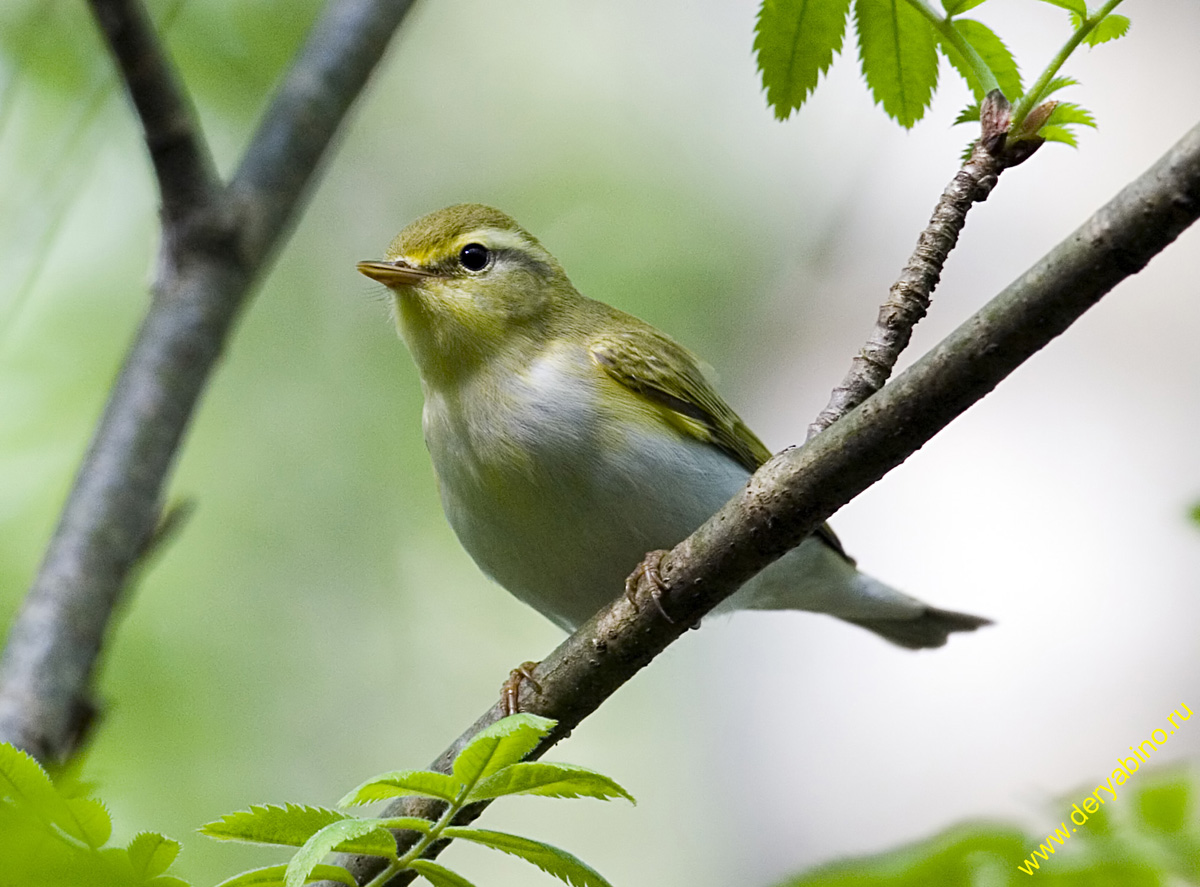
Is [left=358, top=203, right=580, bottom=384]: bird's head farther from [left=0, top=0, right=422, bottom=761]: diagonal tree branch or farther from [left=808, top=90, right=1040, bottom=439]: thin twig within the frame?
[left=808, top=90, right=1040, bottom=439]: thin twig

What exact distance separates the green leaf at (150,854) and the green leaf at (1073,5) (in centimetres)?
202

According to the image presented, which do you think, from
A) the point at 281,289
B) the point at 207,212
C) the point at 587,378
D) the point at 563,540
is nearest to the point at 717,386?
the point at 587,378

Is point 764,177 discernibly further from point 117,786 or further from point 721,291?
point 117,786

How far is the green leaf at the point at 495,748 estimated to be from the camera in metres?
1.48

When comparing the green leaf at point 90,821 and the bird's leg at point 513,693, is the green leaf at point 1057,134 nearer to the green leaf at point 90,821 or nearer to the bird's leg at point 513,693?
the bird's leg at point 513,693

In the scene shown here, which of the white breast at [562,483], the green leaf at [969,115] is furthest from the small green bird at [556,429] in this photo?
the green leaf at [969,115]

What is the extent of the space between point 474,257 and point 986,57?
2.52 metres

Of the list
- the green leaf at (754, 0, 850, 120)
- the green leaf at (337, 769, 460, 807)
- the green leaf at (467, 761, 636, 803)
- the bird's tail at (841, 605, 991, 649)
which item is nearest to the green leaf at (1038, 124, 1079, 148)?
the green leaf at (754, 0, 850, 120)

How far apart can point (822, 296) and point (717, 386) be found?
147 inches

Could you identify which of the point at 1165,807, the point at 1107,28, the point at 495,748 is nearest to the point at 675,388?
the point at 1107,28

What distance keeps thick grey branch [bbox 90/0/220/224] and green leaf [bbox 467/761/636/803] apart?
3.23m

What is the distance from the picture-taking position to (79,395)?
7477mm

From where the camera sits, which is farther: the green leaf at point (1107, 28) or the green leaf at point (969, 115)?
the green leaf at point (969, 115)

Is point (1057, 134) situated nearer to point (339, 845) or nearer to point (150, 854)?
point (339, 845)
